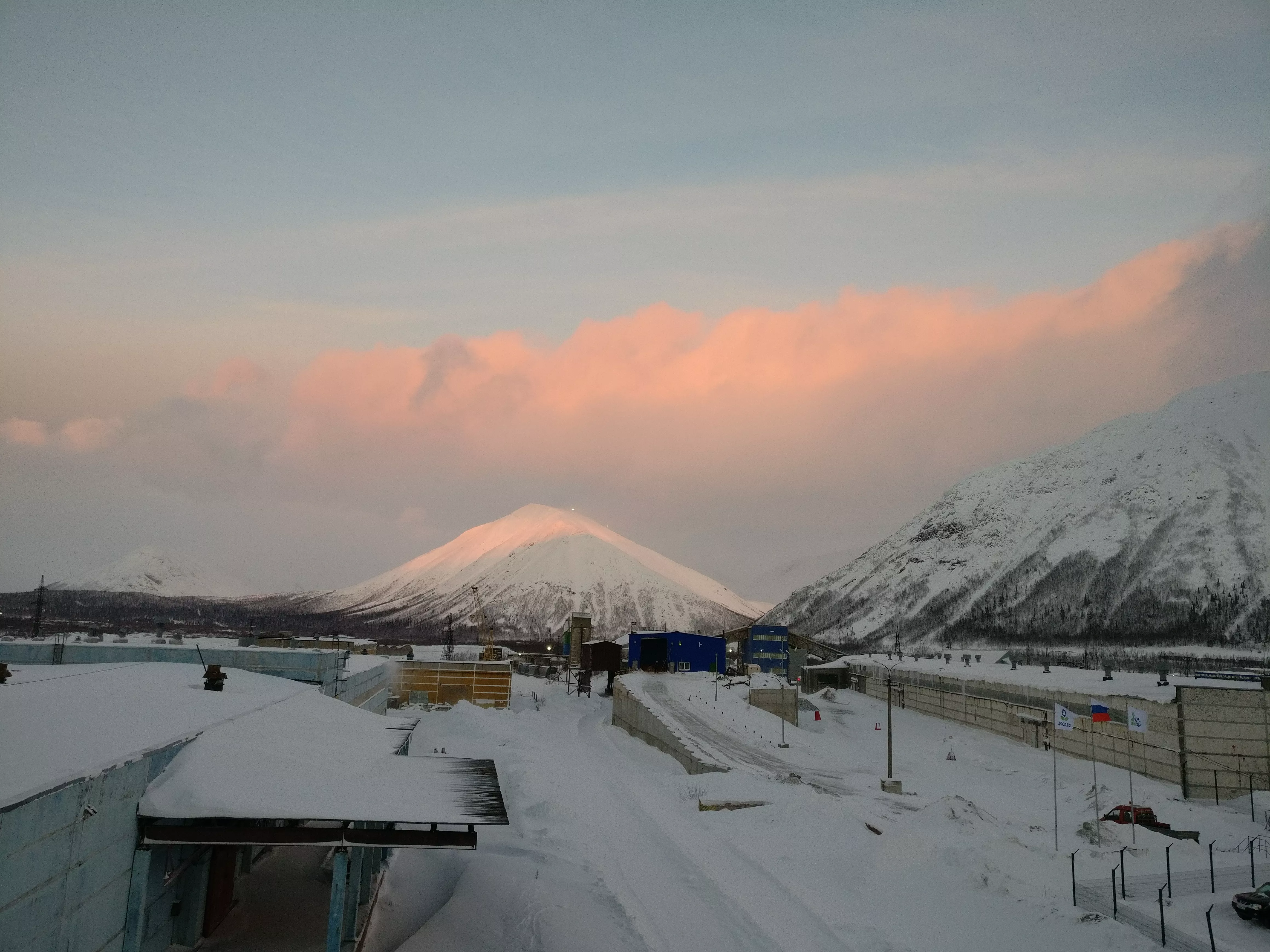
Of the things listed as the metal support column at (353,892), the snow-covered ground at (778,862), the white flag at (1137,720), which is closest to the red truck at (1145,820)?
the snow-covered ground at (778,862)

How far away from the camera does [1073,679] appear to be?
235 feet

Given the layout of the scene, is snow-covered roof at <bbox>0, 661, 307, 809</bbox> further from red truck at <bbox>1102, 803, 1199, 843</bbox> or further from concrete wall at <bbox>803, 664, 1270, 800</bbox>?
concrete wall at <bbox>803, 664, 1270, 800</bbox>

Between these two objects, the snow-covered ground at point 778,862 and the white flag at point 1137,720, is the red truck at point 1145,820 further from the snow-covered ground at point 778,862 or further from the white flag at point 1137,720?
the white flag at point 1137,720

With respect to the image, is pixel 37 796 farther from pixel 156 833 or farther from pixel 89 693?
pixel 89 693

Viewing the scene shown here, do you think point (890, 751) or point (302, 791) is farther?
point (890, 751)

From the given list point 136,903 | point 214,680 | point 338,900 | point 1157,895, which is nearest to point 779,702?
point 1157,895

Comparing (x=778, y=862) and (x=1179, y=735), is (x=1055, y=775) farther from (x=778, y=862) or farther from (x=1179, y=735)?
(x=778, y=862)

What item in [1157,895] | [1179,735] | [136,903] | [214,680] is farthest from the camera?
[1179,735]

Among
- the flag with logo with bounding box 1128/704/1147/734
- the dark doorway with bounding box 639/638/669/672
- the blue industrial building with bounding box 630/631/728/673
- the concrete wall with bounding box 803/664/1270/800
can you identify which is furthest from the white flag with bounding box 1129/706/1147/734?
the dark doorway with bounding box 639/638/669/672

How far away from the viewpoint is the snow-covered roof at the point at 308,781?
1680 centimetres

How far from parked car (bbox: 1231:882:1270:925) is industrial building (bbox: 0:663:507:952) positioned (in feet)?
77.3

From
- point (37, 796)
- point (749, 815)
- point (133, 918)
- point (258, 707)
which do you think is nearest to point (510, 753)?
point (749, 815)

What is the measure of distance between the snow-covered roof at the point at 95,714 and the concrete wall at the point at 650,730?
88.3 feet

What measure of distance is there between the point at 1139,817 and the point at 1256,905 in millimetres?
17391
